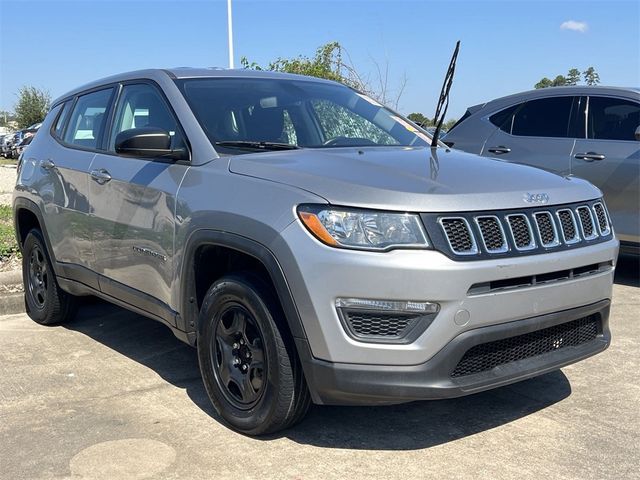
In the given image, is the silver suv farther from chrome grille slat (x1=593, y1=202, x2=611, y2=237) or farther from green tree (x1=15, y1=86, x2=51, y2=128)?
green tree (x1=15, y1=86, x2=51, y2=128)

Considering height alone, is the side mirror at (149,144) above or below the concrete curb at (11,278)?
above

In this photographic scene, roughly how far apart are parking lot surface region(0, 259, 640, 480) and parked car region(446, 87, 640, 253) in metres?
2.16

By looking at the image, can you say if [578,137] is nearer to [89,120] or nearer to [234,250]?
[89,120]

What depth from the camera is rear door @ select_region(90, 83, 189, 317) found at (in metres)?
3.87

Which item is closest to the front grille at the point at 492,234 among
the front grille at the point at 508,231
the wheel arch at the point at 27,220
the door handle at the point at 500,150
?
the front grille at the point at 508,231

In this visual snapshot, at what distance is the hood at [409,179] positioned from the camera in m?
2.98

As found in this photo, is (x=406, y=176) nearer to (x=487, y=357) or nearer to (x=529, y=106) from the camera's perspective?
(x=487, y=357)

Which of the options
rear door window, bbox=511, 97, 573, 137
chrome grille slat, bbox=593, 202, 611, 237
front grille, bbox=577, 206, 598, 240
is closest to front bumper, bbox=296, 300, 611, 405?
front grille, bbox=577, 206, 598, 240

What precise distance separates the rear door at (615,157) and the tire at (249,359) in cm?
435

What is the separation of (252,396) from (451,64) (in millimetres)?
2002

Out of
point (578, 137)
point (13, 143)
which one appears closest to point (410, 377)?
point (578, 137)

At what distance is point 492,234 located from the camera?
3025 millimetres

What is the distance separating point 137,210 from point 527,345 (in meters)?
2.21

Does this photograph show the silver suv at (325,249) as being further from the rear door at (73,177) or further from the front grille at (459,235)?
the rear door at (73,177)
